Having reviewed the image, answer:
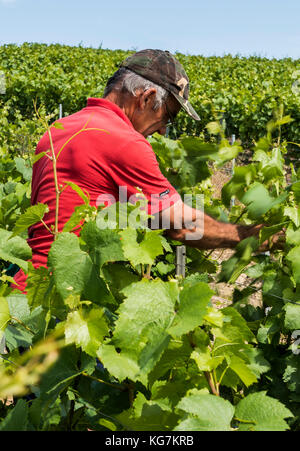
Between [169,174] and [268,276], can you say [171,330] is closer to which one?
[268,276]

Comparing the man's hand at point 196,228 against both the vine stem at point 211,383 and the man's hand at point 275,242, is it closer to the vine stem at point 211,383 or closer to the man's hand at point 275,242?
the man's hand at point 275,242

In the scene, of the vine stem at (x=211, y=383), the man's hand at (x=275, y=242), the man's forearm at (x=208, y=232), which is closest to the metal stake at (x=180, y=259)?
the man's forearm at (x=208, y=232)

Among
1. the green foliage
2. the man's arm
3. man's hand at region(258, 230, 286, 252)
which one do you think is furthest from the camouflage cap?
man's hand at region(258, 230, 286, 252)

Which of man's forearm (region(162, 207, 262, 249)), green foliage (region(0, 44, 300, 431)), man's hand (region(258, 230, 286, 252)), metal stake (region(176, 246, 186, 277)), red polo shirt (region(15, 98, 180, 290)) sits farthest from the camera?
metal stake (region(176, 246, 186, 277))

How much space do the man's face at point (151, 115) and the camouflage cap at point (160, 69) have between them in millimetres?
57

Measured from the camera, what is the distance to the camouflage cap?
2135mm

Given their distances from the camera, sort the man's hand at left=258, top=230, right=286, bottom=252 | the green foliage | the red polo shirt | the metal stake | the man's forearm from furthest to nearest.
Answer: the metal stake
the red polo shirt
the man's forearm
the man's hand at left=258, top=230, right=286, bottom=252
the green foliage

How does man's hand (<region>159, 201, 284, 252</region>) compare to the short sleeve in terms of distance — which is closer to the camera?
man's hand (<region>159, 201, 284, 252</region>)

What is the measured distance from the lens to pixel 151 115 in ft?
7.29

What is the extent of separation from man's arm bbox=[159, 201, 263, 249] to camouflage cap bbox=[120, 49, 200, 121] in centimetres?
64

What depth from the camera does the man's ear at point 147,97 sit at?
6.99 ft

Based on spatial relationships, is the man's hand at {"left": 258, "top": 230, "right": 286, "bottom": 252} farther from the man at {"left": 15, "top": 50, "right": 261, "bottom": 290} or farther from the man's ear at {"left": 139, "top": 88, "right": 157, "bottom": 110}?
the man's ear at {"left": 139, "top": 88, "right": 157, "bottom": 110}

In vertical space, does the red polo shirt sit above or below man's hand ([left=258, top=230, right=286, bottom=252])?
above

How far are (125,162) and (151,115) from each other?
0.48 m
